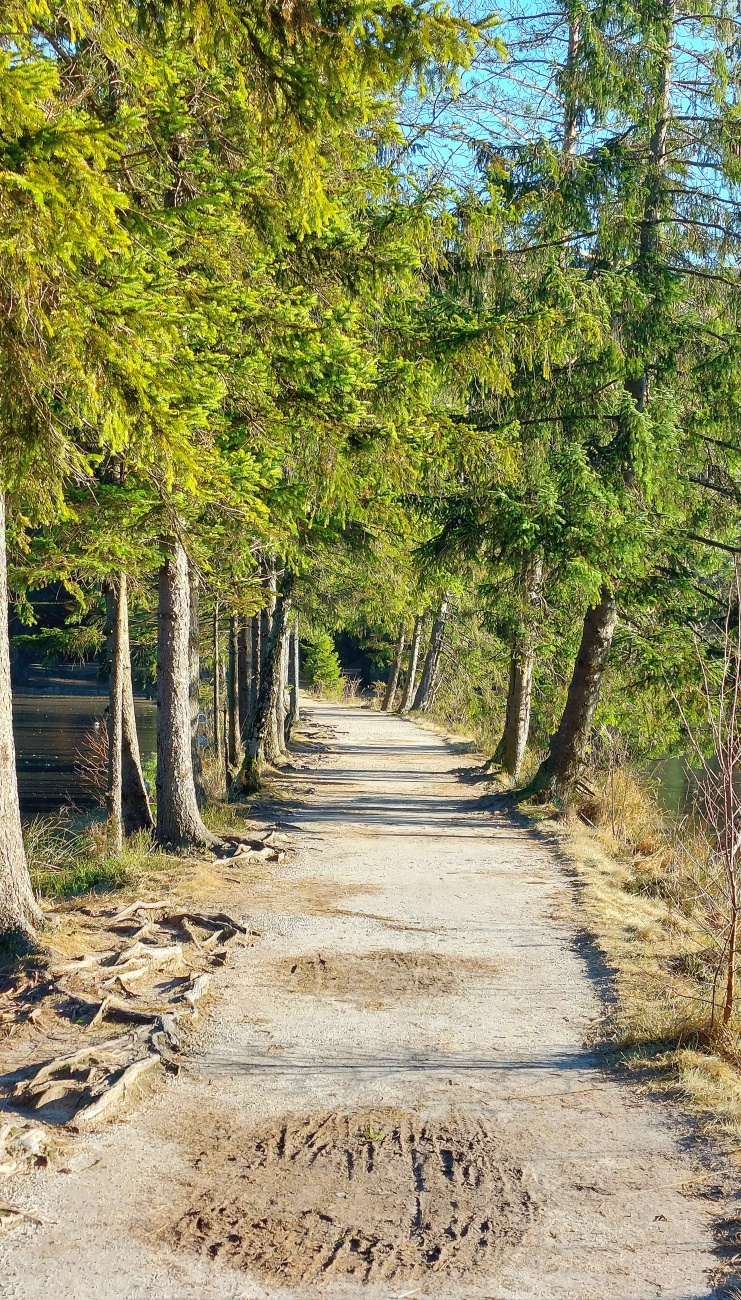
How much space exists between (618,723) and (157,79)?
1197 centimetres

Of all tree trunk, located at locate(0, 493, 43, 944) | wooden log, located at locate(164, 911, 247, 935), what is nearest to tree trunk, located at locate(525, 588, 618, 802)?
wooden log, located at locate(164, 911, 247, 935)

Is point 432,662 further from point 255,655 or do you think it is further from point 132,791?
point 132,791

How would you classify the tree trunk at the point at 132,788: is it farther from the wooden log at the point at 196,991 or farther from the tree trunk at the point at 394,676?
the tree trunk at the point at 394,676

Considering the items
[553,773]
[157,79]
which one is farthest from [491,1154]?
[553,773]

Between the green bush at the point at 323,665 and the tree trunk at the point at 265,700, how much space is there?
34.0 meters

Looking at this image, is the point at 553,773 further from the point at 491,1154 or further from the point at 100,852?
the point at 491,1154

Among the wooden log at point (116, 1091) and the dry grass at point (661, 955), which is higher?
the wooden log at point (116, 1091)

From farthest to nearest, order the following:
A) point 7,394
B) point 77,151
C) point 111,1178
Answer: point 7,394
point 77,151
point 111,1178

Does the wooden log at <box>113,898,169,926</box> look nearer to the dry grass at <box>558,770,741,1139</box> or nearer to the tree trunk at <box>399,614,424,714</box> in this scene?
the dry grass at <box>558,770,741,1139</box>

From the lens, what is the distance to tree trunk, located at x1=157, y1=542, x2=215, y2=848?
1161 cm

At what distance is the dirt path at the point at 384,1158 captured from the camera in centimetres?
397

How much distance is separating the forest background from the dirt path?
4.11 ft

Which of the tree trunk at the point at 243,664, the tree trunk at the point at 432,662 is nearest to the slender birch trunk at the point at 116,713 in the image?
the tree trunk at the point at 243,664

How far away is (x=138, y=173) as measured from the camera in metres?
7.96
